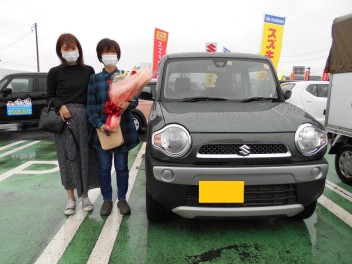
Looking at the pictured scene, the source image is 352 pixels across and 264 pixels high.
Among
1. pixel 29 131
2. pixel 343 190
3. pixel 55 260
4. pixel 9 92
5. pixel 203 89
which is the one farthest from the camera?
pixel 29 131

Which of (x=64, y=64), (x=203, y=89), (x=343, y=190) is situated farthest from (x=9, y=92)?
(x=343, y=190)

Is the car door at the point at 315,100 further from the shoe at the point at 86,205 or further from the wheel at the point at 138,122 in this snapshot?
the shoe at the point at 86,205

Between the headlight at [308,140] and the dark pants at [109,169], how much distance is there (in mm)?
1608

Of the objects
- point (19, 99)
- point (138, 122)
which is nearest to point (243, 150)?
Result: point (138, 122)

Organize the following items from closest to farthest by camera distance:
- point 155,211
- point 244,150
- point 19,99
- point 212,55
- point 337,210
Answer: point 244,150
point 155,211
point 337,210
point 212,55
point 19,99

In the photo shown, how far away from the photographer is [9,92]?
7719 mm

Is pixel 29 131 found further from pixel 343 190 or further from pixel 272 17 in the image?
pixel 272 17

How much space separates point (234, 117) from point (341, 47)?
2.67 m

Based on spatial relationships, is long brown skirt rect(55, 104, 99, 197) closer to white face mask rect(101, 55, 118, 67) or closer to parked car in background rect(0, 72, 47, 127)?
white face mask rect(101, 55, 118, 67)

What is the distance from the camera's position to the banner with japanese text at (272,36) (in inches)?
490

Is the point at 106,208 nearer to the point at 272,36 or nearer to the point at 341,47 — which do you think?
the point at 341,47

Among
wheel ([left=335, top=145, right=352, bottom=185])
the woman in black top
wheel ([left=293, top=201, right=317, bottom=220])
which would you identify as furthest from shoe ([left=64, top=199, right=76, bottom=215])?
wheel ([left=335, top=145, right=352, bottom=185])

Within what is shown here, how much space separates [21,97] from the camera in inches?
311

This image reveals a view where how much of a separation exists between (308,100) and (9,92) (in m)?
7.64
